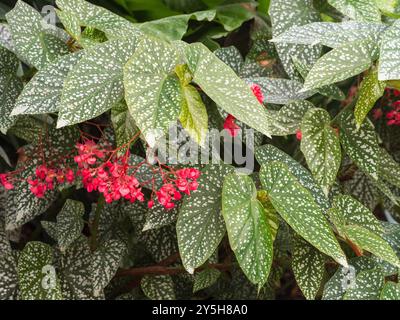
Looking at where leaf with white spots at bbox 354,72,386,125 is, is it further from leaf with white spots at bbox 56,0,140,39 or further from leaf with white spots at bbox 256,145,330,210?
leaf with white spots at bbox 56,0,140,39

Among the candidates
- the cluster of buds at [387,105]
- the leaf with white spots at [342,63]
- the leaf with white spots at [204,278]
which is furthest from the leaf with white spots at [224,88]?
the cluster of buds at [387,105]

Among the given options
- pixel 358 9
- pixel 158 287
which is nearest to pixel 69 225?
pixel 158 287

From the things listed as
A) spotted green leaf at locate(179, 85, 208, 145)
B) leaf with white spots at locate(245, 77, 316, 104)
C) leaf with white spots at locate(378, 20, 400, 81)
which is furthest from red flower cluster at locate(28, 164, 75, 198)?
leaf with white spots at locate(378, 20, 400, 81)

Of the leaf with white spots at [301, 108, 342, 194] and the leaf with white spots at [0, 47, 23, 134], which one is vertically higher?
the leaf with white spots at [0, 47, 23, 134]

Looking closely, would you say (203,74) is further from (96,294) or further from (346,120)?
(96,294)

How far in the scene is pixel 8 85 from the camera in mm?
1229

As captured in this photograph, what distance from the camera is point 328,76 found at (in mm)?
1131

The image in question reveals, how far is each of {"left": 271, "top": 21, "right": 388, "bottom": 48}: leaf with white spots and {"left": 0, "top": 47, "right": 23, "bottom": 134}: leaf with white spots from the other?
536mm

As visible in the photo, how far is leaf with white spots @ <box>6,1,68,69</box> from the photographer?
1.16 meters

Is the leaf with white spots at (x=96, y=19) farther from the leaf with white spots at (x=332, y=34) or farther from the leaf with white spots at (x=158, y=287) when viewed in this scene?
the leaf with white spots at (x=158, y=287)

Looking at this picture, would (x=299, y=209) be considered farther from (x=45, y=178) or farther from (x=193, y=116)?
(x=45, y=178)

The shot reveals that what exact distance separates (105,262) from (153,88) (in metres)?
0.50

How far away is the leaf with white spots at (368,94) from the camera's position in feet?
3.84
